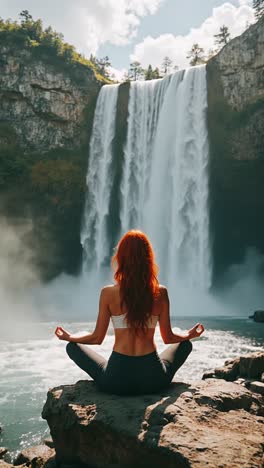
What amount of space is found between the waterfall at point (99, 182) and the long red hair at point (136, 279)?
2676 centimetres

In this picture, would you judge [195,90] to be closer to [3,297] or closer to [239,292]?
[239,292]

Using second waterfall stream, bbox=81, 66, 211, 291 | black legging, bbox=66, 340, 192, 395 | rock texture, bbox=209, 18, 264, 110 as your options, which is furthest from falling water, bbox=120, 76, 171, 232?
black legging, bbox=66, 340, 192, 395

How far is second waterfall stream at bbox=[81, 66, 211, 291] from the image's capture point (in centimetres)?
2716

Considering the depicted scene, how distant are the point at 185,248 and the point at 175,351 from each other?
79.2 ft

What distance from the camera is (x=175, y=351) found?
3.28 metres

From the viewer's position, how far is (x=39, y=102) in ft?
106

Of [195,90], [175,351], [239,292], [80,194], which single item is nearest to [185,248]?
[239,292]

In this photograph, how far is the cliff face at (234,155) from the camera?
28234 millimetres

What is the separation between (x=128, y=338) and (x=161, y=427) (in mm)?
682

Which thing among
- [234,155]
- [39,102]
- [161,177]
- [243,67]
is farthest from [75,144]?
[243,67]

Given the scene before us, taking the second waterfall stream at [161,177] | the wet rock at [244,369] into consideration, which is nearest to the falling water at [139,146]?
the second waterfall stream at [161,177]

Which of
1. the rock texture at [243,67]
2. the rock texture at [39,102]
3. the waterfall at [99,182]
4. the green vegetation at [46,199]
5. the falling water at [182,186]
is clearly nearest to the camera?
the falling water at [182,186]

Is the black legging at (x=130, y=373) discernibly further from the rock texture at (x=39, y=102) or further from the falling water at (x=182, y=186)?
the rock texture at (x=39, y=102)

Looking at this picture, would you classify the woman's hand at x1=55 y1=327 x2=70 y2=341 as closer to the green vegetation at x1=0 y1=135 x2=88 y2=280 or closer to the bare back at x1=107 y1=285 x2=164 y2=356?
the bare back at x1=107 y1=285 x2=164 y2=356
